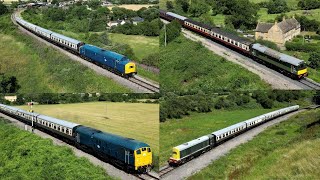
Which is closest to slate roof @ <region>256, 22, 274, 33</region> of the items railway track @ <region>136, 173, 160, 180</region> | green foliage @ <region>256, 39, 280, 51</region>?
green foliage @ <region>256, 39, 280, 51</region>

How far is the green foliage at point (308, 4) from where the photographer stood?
14.2 meters

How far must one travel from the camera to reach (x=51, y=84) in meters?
13.5

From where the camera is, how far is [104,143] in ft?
46.1

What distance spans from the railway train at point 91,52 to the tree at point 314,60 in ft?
21.2

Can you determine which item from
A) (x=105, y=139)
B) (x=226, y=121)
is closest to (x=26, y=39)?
(x=105, y=139)

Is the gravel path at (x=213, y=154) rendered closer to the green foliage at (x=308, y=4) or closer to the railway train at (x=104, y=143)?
the railway train at (x=104, y=143)

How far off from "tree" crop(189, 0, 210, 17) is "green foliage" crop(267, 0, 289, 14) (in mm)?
2528

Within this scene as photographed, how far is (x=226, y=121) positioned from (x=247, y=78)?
5.76m

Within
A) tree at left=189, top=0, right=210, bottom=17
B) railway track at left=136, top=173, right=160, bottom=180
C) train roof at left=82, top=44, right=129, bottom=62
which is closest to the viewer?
railway track at left=136, top=173, right=160, bottom=180

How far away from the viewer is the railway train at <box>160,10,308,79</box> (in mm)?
13359

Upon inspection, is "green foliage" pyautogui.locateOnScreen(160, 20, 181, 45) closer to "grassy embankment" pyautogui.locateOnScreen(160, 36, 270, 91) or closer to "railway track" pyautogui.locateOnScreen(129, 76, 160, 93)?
"grassy embankment" pyautogui.locateOnScreen(160, 36, 270, 91)

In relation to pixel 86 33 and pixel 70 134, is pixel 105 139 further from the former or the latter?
pixel 86 33

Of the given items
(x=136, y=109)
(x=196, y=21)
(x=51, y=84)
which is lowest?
(x=136, y=109)

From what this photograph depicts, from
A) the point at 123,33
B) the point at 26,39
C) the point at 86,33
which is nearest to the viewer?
the point at 123,33
